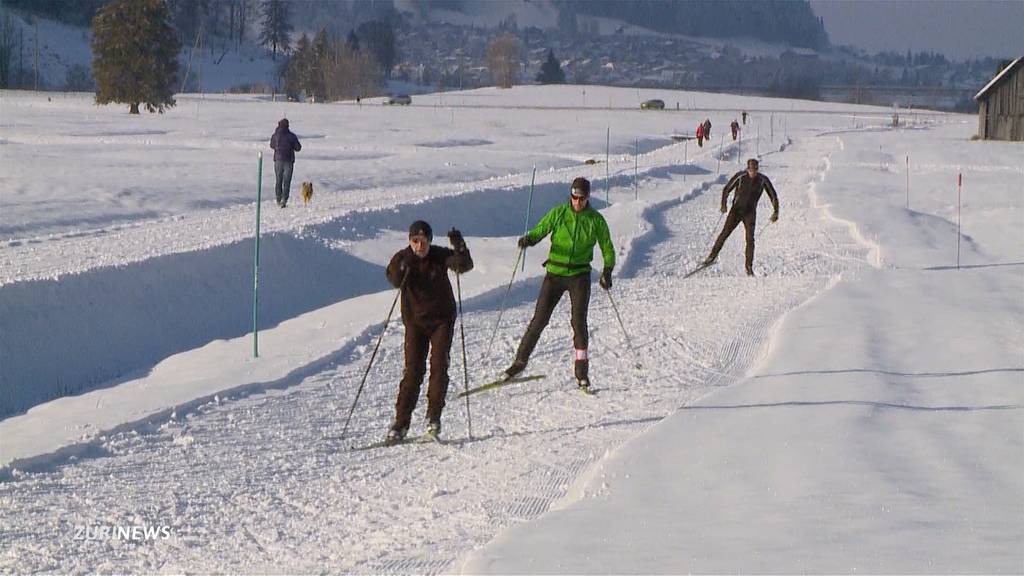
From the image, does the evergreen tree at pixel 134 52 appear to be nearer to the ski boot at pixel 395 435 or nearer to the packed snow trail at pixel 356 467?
the packed snow trail at pixel 356 467

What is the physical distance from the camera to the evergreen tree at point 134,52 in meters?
76.9

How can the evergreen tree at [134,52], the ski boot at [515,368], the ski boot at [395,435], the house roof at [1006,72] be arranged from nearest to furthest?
the ski boot at [395,435]
the ski boot at [515,368]
the house roof at [1006,72]
the evergreen tree at [134,52]

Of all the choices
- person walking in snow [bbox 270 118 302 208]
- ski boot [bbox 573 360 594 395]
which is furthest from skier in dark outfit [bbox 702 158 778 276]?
person walking in snow [bbox 270 118 302 208]

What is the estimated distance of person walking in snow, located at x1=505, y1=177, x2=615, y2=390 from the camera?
10.5 m

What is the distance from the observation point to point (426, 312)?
8.73 meters

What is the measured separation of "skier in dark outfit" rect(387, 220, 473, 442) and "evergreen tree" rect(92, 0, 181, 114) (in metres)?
72.1

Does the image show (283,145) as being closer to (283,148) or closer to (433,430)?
(283,148)

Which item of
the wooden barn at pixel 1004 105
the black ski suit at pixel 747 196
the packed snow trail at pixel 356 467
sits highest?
the wooden barn at pixel 1004 105

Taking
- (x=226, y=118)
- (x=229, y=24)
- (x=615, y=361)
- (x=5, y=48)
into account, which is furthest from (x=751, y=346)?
(x=229, y=24)

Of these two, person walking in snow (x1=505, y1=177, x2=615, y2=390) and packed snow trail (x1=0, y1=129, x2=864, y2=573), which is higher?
person walking in snow (x1=505, y1=177, x2=615, y2=390)

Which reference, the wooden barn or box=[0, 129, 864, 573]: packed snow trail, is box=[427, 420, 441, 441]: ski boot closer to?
box=[0, 129, 864, 573]: packed snow trail

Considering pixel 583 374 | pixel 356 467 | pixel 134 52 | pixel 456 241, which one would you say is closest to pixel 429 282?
pixel 456 241

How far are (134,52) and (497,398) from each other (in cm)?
7245

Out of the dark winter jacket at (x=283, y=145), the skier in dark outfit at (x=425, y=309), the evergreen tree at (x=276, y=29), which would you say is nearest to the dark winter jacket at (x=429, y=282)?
the skier in dark outfit at (x=425, y=309)
